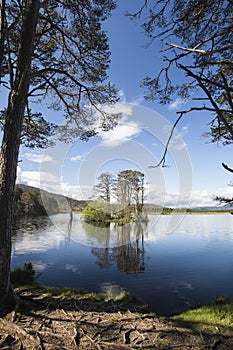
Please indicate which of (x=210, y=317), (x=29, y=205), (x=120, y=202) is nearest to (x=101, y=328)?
(x=210, y=317)

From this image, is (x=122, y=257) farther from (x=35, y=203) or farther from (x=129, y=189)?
(x=35, y=203)

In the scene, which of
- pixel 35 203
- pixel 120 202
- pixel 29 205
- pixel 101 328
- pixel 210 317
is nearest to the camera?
pixel 101 328

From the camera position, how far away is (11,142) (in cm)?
394

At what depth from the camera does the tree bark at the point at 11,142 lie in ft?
12.3

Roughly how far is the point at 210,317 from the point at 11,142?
478cm

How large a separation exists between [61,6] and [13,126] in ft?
12.3

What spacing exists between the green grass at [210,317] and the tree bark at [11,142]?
10.7ft

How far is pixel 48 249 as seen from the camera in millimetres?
13656

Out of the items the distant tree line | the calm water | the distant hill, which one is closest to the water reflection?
the calm water

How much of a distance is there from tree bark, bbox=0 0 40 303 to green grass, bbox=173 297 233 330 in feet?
10.7

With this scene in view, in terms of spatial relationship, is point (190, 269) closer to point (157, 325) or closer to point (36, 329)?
point (157, 325)

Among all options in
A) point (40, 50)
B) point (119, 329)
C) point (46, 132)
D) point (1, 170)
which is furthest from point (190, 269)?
point (40, 50)

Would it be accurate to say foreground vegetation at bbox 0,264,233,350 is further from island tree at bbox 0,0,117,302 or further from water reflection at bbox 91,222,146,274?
water reflection at bbox 91,222,146,274

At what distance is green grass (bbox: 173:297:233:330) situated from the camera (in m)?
3.72
